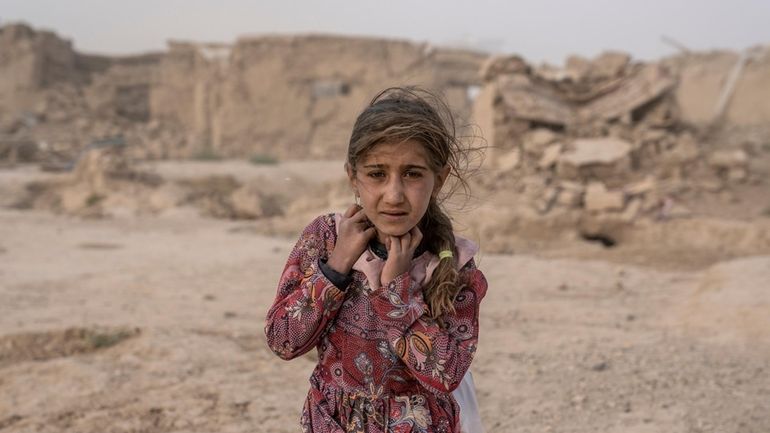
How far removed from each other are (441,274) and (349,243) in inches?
8.4

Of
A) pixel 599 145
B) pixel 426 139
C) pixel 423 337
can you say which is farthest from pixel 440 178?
pixel 599 145

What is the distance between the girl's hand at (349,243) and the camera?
1.45 meters

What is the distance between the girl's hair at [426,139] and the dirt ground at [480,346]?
5.54 ft

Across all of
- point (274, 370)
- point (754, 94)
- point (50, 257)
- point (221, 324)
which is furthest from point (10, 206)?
point (754, 94)

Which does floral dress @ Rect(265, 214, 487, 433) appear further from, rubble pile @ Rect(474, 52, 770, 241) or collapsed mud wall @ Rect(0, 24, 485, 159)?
collapsed mud wall @ Rect(0, 24, 485, 159)

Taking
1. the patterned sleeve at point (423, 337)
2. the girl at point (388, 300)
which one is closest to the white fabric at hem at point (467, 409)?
the girl at point (388, 300)

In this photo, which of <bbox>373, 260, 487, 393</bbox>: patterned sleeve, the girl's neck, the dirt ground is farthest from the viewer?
the dirt ground

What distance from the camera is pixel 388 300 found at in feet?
4.57

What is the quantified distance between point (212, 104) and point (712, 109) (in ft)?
47.0

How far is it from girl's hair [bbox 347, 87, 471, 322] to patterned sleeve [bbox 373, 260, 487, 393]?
4 cm

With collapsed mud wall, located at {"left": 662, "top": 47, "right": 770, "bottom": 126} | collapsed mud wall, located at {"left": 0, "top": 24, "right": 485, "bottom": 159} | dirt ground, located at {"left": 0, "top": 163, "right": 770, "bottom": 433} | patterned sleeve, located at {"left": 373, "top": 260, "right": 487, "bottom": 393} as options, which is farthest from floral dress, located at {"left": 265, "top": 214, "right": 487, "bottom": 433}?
collapsed mud wall, located at {"left": 0, "top": 24, "right": 485, "bottom": 159}

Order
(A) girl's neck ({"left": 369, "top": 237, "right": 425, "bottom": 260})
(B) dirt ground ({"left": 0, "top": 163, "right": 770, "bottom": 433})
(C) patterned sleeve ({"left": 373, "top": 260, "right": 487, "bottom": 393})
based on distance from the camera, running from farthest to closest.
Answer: (B) dirt ground ({"left": 0, "top": 163, "right": 770, "bottom": 433})
(A) girl's neck ({"left": 369, "top": 237, "right": 425, "bottom": 260})
(C) patterned sleeve ({"left": 373, "top": 260, "right": 487, "bottom": 393})

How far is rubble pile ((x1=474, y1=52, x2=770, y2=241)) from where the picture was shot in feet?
29.5

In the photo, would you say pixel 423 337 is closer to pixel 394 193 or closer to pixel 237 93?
pixel 394 193
